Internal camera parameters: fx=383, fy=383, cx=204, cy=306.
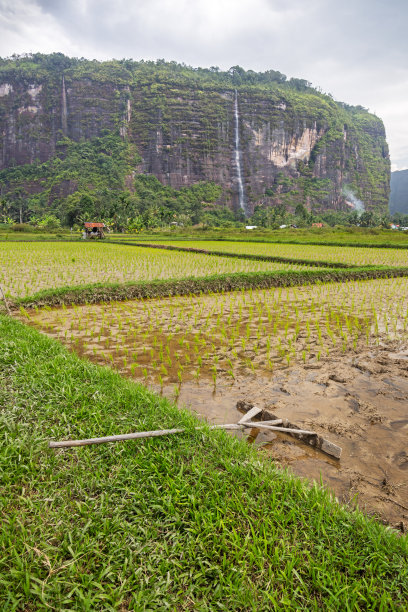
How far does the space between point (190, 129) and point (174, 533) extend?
120768 millimetres

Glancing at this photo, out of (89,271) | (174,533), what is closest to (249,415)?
(174,533)

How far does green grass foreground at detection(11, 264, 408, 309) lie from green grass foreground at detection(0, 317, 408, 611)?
21.2ft

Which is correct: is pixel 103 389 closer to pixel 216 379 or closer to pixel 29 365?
pixel 29 365

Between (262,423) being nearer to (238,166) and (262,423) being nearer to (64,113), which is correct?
(238,166)

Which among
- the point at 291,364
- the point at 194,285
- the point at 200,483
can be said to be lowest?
the point at 291,364

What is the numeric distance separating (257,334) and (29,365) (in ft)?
12.3

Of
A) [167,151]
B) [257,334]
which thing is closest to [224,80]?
[167,151]

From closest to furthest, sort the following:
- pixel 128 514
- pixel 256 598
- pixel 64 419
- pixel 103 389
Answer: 1. pixel 256 598
2. pixel 128 514
3. pixel 64 419
4. pixel 103 389

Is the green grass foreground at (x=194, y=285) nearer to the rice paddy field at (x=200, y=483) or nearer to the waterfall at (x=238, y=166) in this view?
the rice paddy field at (x=200, y=483)

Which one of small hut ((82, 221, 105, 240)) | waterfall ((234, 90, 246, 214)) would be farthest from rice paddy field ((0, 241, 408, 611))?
waterfall ((234, 90, 246, 214))

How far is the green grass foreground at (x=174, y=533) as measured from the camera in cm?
154

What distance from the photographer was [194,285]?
34.6 feet

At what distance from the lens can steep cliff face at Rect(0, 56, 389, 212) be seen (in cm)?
10738

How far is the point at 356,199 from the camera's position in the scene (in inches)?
4830
